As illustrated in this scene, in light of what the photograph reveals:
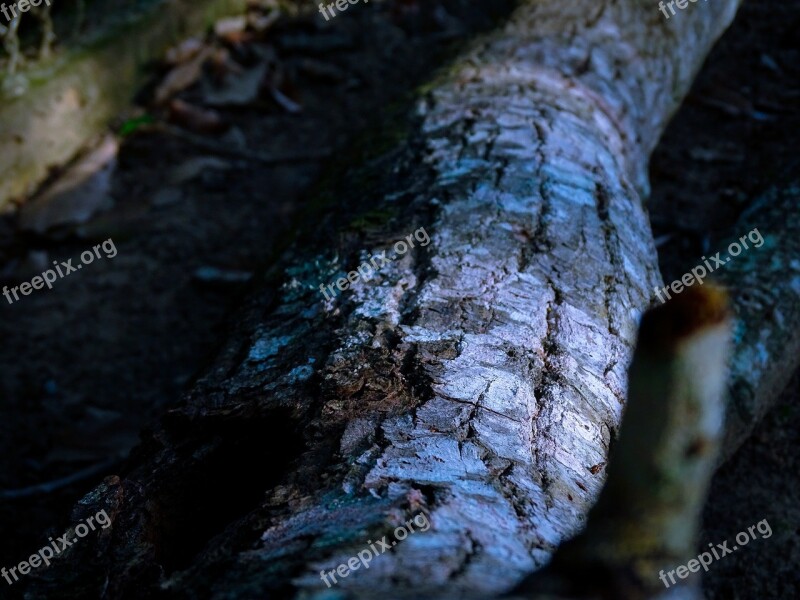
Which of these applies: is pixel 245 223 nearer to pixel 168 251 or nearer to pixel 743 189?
pixel 168 251

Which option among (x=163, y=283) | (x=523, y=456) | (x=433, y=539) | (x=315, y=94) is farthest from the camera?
(x=315, y=94)

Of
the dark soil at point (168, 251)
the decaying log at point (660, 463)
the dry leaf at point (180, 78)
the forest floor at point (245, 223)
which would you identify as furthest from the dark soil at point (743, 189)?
the dry leaf at point (180, 78)

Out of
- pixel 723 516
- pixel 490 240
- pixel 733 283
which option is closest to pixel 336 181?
pixel 490 240

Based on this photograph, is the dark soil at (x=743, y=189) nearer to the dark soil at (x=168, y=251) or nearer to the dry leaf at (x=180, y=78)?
the dark soil at (x=168, y=251)

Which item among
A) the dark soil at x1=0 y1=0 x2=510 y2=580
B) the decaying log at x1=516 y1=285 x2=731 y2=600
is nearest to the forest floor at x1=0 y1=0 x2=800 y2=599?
the dark soil at x1=0 y1=0 x2=510 y2=580

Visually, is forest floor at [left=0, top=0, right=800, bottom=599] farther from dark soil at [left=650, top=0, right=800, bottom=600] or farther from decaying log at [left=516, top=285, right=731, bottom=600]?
decaying log at [left=516, top=285, right=731, bottom=600]

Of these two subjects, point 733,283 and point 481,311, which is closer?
point 481,311

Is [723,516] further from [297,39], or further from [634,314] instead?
[297,39]

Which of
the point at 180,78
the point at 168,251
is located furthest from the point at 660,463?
the point at 180,78

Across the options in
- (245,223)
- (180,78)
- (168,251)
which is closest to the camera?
(168,251)
